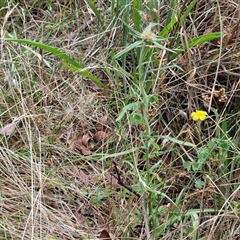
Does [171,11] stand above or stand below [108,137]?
above

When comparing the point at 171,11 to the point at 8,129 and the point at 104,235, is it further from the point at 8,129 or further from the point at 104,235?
the point at 104,235

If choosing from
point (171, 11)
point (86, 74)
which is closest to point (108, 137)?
point (86, 74)

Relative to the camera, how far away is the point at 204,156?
66.1 inches

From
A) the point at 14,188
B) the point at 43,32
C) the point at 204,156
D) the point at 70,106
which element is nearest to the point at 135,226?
the point at 204,156

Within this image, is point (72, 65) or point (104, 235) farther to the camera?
point (72, 65)

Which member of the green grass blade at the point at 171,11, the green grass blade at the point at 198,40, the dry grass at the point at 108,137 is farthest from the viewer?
the green grass blade at the point at 171,11

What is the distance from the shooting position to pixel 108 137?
1.96 meters

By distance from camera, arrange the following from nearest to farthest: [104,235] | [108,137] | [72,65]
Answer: [104,235]
[108,137]
[72,65]

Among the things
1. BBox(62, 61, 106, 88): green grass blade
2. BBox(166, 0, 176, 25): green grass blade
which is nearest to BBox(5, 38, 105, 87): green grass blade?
BBox(62, 61, 106, 88): green grass blade

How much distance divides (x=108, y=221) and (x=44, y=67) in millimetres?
690

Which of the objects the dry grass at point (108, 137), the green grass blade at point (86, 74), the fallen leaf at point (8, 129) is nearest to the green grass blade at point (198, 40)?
the dry grass at point (108, 137)

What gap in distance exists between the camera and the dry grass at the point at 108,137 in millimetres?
1666

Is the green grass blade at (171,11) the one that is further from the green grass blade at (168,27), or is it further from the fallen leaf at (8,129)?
the fallen leaf at (8,129)

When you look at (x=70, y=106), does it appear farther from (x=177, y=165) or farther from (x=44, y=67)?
(x=177, y=165)
